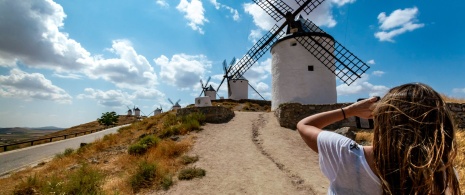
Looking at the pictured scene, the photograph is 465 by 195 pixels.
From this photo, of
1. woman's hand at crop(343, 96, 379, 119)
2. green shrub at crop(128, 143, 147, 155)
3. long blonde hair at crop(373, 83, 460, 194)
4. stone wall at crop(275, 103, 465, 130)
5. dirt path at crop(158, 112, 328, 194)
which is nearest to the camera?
long blonde hair at crop(373, 83, 460, 194)

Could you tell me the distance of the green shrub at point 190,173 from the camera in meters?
7.20

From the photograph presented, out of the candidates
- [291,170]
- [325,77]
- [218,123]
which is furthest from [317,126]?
[325,77]

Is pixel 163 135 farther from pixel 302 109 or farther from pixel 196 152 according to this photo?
pixel 302 109

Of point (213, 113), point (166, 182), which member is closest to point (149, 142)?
point (166, 182)

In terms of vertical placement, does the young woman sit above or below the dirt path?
above

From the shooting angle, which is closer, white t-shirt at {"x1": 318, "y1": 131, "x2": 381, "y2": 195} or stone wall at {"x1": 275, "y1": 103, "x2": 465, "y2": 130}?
white t-shirt at {"x1": 318, "y1": 131, "x2": 381, "y2": 195}

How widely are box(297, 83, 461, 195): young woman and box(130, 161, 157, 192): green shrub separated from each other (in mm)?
6343

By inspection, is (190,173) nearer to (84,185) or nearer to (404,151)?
(84,185)

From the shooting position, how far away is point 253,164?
27.3 ft

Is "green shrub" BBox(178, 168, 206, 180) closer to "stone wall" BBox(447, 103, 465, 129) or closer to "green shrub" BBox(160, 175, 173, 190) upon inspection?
"green shrub" BBox(160, 175, 173, 190)

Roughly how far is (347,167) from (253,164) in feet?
23.4

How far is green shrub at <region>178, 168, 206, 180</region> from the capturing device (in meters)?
7.20

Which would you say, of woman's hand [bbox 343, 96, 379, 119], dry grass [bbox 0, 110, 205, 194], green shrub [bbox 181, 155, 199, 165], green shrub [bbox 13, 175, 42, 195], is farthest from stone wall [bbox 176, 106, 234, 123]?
woman's hand [bbox 343, 96, 379, 119]

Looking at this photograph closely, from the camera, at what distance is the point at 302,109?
47.7 feet
